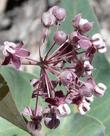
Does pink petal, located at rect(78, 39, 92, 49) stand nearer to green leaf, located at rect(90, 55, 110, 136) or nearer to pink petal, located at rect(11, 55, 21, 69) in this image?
pink petal, located at rect(11, 55, 21, 69)

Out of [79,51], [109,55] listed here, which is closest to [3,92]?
[79,51]

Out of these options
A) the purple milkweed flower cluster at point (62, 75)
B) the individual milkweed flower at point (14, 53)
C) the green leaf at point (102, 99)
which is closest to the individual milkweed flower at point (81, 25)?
the purple milkweed flower cluster at point (62, 75)

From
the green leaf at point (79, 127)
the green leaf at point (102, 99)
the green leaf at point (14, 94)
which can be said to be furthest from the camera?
the green leaf at point (102, 99)

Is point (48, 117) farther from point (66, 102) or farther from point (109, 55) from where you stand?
point (109, 55)

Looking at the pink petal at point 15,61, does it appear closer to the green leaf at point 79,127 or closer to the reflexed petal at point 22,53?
the reflexed petal at point 22,53

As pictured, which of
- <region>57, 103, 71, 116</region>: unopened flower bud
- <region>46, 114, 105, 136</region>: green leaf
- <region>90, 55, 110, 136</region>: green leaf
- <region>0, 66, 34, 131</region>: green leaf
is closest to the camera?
<region>0, 66, 34, 131</region>: green leaf

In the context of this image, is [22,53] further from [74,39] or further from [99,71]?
[99,71]

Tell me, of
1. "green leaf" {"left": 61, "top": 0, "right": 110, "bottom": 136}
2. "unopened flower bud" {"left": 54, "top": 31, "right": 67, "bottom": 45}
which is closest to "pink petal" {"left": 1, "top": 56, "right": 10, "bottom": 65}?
"unopened flower bud" {"left": 54, "top": 31, "right": 67, "bottom": 45}
